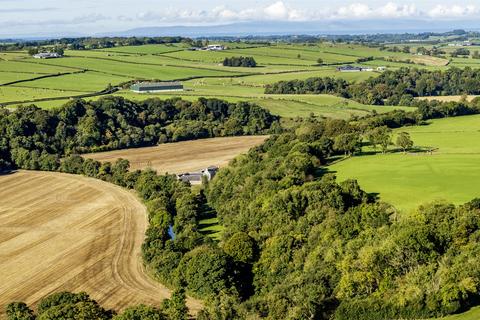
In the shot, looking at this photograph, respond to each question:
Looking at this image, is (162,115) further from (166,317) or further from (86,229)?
(166,317)

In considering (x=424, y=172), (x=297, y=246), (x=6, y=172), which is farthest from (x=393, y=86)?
(x=297, y=246)

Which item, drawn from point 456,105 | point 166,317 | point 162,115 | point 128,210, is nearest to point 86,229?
point 128,210

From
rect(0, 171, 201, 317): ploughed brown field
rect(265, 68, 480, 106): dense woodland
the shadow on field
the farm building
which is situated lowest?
the shadow on field

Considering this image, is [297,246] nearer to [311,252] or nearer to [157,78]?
[311,252]

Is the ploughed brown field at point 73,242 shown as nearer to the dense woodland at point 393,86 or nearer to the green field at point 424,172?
the green field at point 424,172

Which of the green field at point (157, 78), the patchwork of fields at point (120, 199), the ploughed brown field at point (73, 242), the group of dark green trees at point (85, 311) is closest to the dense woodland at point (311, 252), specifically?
the group of dark green trees at point (85, 311)

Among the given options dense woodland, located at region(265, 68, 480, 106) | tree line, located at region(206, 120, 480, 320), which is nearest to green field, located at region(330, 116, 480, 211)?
tree line, located at region(206, 120, 480, 320)

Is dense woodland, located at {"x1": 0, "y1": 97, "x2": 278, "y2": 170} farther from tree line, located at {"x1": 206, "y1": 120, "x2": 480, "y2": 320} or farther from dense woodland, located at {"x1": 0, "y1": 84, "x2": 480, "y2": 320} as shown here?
tree line, located at {"x1": 206, "y1": 120, "x2": 480, "y2": 320}
